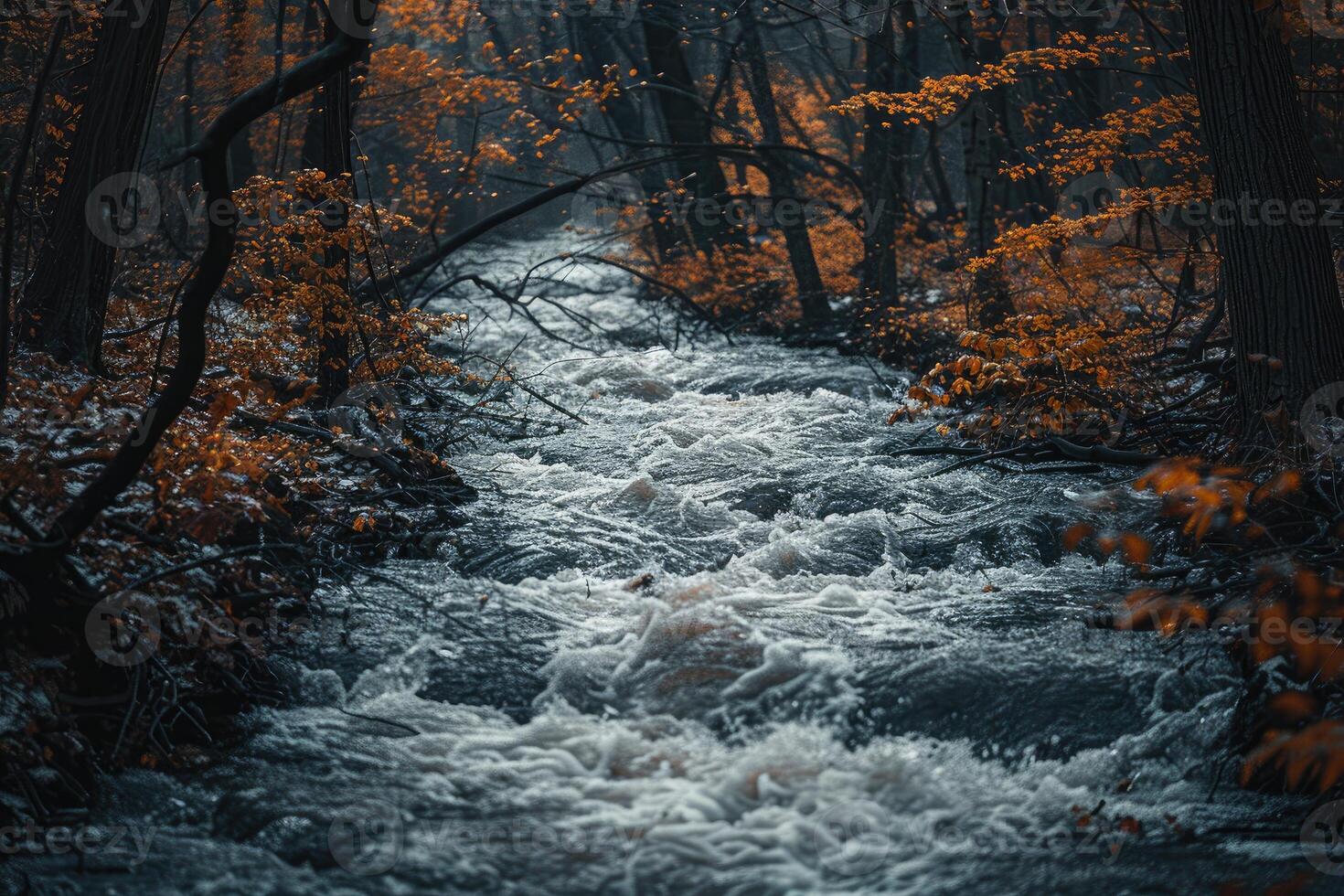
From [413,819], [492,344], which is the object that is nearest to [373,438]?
[413,819]

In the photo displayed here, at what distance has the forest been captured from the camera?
4133mm

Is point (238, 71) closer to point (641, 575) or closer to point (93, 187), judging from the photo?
point (93, 187)

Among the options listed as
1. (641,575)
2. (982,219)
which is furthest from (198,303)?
(982,219)

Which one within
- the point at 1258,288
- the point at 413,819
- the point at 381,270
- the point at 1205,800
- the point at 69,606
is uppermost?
the point at 381,270

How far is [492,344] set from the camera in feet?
49.7

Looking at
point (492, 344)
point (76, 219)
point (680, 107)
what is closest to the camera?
point (76, 219)

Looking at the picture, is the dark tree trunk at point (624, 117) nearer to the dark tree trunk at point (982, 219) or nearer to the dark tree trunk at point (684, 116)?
the dark tree trunk at point (684, 116)

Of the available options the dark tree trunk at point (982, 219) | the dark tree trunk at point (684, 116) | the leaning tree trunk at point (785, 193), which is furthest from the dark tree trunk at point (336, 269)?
the dark tree trunk at point (684, 116)

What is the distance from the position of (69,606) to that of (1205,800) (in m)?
4.48

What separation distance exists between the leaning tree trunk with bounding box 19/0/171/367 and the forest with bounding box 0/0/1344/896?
0.03m

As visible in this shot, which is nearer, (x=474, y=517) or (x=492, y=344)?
(x=474, y=517)

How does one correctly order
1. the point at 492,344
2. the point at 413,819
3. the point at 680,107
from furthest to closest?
the point at 680,107 < the point at 492,344 < the point at 413,819

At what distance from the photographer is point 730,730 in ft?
16.0

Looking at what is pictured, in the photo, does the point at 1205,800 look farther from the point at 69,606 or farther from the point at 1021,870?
the point at 69,606
